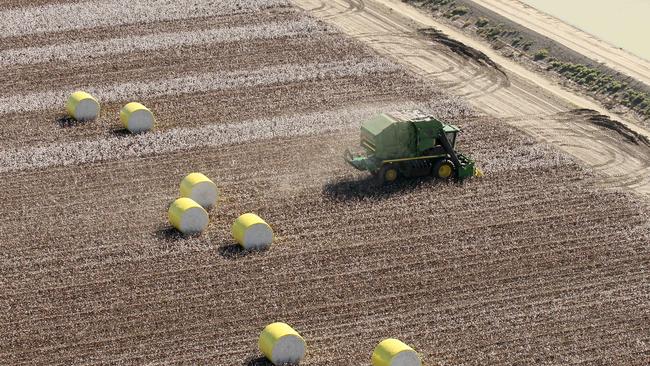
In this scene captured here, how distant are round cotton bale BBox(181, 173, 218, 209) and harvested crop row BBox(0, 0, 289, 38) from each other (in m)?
20.5

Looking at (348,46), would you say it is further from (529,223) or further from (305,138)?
(529,223)

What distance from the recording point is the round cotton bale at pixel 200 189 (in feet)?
122

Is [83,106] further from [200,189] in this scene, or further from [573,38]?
[573,38]

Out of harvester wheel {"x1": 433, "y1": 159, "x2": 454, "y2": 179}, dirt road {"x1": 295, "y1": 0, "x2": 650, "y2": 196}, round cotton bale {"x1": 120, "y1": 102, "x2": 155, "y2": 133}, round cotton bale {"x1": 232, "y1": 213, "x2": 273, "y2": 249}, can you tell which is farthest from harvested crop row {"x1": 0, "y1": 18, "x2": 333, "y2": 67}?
round cotton bale {"x1": 232, "y1": 213, "x2": 273, "y2": 249}

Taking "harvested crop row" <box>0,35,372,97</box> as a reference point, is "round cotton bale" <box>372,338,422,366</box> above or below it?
above

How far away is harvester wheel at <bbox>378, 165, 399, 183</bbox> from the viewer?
39.1 meters

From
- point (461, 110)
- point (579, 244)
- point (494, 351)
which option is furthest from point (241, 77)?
point (494, 351)

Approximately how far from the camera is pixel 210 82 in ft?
160

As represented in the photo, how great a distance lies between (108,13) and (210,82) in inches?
437

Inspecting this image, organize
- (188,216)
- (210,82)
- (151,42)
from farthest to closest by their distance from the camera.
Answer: (151,42) < (210,82) < (188,216)

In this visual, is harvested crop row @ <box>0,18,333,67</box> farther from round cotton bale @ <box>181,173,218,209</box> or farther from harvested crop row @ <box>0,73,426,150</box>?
round cotton bale @ <box>181,173,218,209</box>

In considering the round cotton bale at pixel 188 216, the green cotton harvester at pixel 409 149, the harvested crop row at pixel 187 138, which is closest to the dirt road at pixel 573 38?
the harvested crop row at pixel 187 138

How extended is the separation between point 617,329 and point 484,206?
8.03m

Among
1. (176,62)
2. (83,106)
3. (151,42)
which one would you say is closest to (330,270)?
(83,106)
